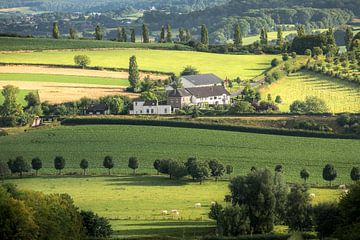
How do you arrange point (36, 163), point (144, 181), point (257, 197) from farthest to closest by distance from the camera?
point (36, 163) < point (144, 181) < point (257, 197)

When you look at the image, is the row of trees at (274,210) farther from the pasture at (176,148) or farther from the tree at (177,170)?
the pasture at (176,148)

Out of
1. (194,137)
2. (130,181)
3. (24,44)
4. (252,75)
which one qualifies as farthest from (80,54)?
(130,181)

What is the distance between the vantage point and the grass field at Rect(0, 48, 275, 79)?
427ft

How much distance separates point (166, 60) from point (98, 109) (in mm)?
32622

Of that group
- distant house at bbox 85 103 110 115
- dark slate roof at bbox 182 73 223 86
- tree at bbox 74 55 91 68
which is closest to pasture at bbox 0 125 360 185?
distant house at bbox 85 103 110 115

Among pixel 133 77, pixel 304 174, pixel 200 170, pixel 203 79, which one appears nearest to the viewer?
pixel 304 174

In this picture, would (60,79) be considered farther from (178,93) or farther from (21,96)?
(178,93)

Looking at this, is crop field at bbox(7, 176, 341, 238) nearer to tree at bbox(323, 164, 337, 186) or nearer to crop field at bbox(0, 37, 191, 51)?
tree at bbox(323, 164, 337, 186)

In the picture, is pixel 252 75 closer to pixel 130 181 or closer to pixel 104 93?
pixel 104 93

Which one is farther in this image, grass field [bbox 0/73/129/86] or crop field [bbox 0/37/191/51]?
crop field [bbox 0/37/191/51]

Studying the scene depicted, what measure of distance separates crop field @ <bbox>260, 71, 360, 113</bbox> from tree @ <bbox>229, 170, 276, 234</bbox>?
120ft

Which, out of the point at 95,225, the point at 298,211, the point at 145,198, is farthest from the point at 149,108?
the point at 95,225

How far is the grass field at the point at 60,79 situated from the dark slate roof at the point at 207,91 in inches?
426

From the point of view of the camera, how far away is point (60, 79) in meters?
124
